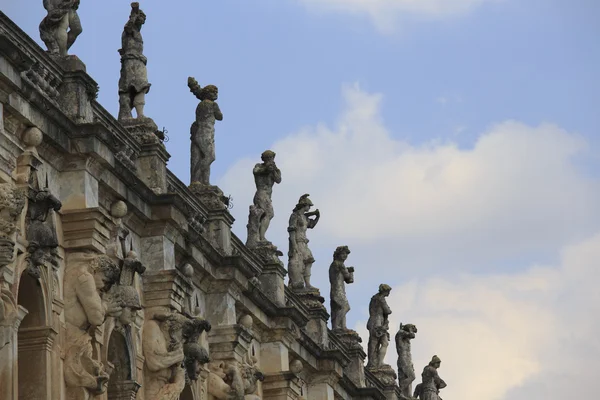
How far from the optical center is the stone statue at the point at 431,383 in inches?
2537

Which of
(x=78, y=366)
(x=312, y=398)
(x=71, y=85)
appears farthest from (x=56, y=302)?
(x=312, y=398)

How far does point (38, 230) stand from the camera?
34.5m

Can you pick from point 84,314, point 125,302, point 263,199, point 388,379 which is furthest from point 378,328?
point 84,314

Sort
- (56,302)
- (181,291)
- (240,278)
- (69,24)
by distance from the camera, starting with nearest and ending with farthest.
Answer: (56,302) < (69,24) < (181,291) < (240,278)

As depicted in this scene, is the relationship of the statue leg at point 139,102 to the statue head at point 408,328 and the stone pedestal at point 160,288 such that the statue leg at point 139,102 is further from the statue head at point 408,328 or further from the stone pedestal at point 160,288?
the statue head at point 408,328

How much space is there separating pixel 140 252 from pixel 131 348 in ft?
8.47

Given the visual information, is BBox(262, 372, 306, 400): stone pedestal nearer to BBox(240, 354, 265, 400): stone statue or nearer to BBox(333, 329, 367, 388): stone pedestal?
BBox(240, 354, 265, 400): stone statue

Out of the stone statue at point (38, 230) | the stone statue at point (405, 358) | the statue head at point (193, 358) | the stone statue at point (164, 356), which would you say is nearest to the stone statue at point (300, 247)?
the stone statue at point (405, 358)

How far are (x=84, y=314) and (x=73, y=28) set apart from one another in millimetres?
5518

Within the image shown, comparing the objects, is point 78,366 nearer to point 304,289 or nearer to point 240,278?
point 240,278

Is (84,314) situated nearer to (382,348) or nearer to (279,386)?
(279,386)

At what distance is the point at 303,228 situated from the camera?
52.9 meters

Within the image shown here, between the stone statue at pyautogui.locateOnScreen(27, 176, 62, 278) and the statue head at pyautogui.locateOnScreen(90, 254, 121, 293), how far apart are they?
1.45m

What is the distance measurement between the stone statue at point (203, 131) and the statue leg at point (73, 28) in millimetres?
7236
